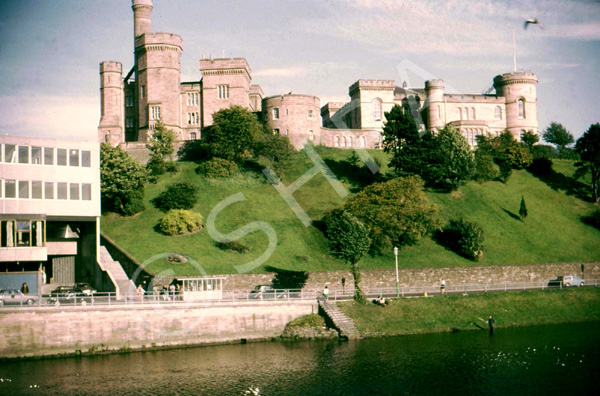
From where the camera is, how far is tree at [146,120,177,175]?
88812mm

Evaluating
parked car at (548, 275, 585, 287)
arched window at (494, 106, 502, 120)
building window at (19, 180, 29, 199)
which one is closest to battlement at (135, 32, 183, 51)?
building window at (19, 180, 29, 199)

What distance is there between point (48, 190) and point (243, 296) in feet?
64.6

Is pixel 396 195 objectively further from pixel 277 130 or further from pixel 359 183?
pixel 277 130

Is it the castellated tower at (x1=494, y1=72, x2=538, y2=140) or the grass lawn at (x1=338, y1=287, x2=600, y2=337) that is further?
the castellated tower at (x1=494, y1=72, x2=538, y2=140)

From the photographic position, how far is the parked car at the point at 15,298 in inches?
1795

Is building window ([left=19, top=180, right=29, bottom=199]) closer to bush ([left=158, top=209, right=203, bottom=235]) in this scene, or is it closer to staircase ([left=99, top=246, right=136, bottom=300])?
staircase ([left=99, top=246, right=136, bottom=300])

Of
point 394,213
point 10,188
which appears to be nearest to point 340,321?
point 394,213

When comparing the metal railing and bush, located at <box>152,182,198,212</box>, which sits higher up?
bush, located at <box>152,182,198,212</box>

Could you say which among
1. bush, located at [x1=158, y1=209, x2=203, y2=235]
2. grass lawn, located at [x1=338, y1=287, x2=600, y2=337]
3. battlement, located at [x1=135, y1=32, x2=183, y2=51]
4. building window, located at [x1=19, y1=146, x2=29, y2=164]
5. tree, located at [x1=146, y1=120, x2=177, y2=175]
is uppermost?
battlement, located at [x1=135, y1=32, x2=183, y2=51]

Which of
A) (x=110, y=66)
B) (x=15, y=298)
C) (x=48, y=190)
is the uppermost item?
(x=110, y=66)

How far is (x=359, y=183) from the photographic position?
91.2 m

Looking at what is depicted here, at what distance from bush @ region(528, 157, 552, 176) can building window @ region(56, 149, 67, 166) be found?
7224 cm

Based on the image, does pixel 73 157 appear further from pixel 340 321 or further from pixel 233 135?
pixel 233 135

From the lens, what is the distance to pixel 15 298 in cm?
4612
